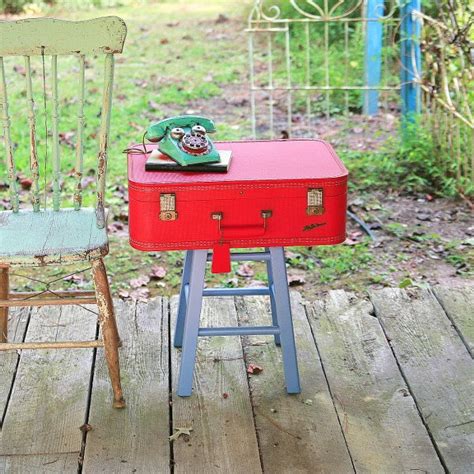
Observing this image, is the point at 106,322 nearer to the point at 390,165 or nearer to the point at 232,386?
the point at 232,386

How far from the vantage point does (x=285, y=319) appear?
296cm

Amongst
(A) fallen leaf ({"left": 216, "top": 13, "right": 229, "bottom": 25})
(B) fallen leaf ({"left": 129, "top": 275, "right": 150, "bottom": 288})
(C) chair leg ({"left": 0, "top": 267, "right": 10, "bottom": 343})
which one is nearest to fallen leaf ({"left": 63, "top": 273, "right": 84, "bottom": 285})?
(B) fallen leaf ({"left": 129, "top": 275, "right": 150, "bottom": 288})

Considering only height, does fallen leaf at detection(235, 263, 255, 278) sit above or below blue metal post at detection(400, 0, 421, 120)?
below

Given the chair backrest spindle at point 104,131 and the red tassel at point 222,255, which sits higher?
the chair backrest spindle at point 104,131

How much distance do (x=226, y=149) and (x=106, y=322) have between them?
72cm

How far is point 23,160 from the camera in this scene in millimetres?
5488

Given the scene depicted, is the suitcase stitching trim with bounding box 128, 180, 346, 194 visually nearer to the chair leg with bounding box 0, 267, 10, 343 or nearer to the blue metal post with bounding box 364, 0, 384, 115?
the chair leg with bounding box 0, 267, 10, 343

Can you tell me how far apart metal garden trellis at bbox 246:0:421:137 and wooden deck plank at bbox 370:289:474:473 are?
175 cm

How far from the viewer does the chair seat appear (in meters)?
2.78

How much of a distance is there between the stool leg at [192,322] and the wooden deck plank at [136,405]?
92 mm

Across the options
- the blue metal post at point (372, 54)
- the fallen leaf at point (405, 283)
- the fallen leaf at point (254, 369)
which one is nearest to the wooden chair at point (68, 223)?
the fallen leaf at point (254, 369)

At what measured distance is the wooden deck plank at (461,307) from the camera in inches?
136

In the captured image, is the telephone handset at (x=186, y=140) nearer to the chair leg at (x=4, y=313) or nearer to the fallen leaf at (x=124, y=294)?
the chair leg at (x=4, y=313)

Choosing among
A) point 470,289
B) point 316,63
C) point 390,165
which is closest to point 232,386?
point 470,289
